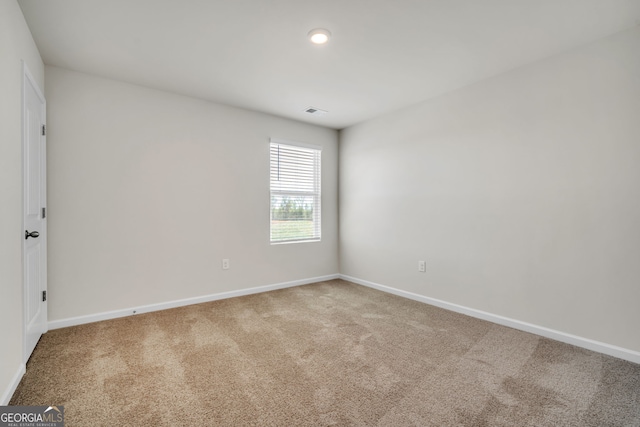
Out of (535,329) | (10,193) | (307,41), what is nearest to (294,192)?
(307,41)

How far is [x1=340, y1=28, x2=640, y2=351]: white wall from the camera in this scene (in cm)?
229

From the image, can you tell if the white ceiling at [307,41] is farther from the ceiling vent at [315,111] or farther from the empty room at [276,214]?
the ceiling vent at [315,111]

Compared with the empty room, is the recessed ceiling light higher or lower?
higher

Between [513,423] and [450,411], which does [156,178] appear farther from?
[513,423]

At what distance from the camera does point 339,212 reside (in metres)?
4.92

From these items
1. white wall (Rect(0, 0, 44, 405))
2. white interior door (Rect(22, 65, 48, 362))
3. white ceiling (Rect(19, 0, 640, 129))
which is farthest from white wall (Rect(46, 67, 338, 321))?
white wall (Rect(0, 0, 44, 405))

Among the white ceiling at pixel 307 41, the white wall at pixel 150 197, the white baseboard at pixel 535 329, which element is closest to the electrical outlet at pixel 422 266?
the white baseboard at pixel 535 329

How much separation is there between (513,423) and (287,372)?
4.34ft

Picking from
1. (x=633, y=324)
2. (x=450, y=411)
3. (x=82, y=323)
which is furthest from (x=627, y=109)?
(x=82, y=323)

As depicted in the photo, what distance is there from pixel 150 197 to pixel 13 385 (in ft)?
6.22

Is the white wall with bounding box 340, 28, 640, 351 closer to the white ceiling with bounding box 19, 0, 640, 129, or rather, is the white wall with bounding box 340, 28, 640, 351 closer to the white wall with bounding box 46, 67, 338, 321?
the white ceiling with bounding box 19, 0, 640, 129

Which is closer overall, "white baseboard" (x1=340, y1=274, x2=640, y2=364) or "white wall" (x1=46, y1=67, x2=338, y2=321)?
"white baseboard" (x1=340, y1=274, x2=640, y2=364)

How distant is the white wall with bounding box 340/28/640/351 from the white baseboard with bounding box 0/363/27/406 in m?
3.57

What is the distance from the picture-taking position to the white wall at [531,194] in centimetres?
229
